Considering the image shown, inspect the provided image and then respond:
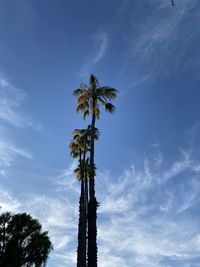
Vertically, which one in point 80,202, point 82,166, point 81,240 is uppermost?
point 82,166

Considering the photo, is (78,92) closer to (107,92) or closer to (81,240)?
(107,92)

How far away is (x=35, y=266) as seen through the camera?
39344 mm

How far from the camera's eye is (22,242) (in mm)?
40312

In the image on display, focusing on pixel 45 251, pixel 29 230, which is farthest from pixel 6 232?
pixel 45 251

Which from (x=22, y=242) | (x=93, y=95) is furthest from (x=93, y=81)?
(x=22, y=242)

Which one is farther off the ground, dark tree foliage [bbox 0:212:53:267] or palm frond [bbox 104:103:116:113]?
palm frond [bbox 104:103:116:113]

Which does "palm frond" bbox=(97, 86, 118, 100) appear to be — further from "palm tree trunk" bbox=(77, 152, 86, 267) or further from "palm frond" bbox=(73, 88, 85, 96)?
"palm tree trunk" bbox=(77, 152, 86, 267)

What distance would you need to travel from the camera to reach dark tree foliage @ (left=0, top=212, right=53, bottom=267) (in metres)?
38.8

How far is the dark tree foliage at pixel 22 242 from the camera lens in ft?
127

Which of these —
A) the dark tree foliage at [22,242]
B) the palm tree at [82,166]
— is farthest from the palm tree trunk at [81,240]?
the dark tree foliage at [22,242]

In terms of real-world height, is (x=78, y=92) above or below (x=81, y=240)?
above

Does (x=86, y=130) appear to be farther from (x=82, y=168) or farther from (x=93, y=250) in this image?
(x=93, y=250)

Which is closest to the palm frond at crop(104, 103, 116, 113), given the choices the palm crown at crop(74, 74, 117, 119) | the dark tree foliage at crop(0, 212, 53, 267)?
the palm crown at crop(74, 74, 117, 119)

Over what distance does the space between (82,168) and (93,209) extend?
47.9 feet
